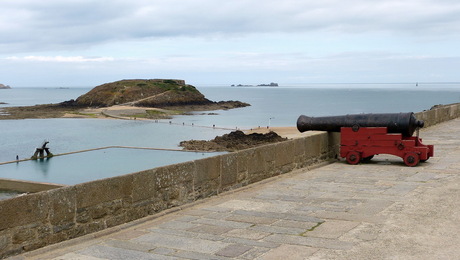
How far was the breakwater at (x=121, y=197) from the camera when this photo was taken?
4.34m

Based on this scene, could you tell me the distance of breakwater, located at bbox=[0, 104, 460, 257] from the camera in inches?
171

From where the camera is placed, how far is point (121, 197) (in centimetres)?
532

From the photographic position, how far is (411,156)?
8.80m

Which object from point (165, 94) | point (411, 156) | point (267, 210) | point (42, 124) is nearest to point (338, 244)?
point (267, 210)

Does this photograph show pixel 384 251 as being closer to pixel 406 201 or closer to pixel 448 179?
pixel 406 201

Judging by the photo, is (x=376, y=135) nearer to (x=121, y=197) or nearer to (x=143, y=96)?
(x=121, y=197)

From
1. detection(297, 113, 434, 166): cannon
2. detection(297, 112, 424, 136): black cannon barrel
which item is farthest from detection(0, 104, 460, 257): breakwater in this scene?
detection(297, 113, 434, 166): cannon

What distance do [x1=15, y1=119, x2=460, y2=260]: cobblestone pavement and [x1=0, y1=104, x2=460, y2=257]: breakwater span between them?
15cm

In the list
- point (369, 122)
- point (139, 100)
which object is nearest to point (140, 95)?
point (139, 100)

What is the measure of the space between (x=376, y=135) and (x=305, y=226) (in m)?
4.31

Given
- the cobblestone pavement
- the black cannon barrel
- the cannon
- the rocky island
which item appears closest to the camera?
the cobblestone pavement

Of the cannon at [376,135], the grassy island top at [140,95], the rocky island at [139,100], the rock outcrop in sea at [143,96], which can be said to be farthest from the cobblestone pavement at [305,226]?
the grassy island top at [140,95]

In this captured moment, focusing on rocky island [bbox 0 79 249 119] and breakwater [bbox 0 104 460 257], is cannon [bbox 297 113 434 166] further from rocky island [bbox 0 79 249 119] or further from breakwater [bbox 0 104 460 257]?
rocky island [bbox 0 79 249 119]

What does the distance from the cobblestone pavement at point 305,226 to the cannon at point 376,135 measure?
3.68 feet
